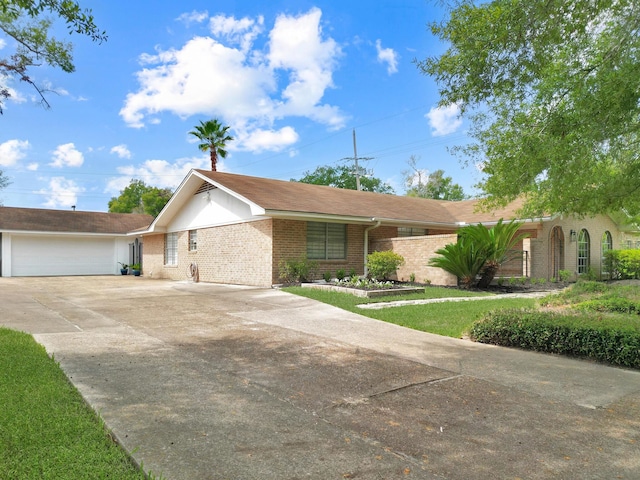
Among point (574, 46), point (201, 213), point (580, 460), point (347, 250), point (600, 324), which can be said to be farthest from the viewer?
point (201, 213)

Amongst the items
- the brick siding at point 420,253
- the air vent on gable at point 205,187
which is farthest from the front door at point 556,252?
the air vent on gable at point 205,187

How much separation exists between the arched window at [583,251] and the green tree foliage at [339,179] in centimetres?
3165

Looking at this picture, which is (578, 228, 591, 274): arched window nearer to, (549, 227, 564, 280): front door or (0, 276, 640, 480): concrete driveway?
(549, 227, 564, 280): front door

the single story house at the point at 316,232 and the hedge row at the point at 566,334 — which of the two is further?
the single story house at the point at 316,232

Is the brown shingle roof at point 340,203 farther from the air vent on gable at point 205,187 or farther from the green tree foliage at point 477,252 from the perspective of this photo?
the green tree foliage at point 477,252

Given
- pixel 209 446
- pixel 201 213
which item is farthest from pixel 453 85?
pixel 201 213

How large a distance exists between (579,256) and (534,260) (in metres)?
4.29

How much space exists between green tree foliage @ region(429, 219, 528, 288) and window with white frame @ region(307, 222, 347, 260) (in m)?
3.81

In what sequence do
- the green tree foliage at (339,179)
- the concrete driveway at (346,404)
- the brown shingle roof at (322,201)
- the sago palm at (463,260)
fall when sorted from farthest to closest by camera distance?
the green tree foliage at (339,179) < the brown shingle roof at (322,201) < the sago palm at (463,260) < the concrete driveway at (346,404)

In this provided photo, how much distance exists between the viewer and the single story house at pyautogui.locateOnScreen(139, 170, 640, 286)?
16172 mm

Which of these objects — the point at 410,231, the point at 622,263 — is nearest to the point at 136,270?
the point at 410,231

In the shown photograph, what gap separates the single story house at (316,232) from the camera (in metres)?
16.2

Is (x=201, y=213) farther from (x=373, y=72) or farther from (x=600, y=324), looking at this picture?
(x=600, y=324)

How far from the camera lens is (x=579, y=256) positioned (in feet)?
68.1
